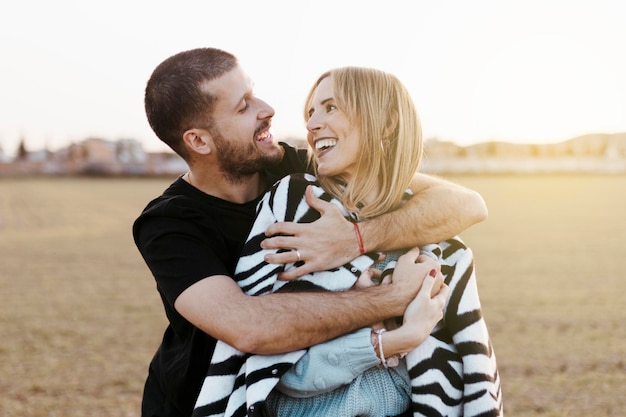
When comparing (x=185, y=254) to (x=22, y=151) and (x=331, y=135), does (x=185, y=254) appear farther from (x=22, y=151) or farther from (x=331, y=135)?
(x=22, y=151)

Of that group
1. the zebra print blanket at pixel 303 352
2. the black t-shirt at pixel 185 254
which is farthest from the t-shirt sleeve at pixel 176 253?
the zebra print blanket at pixel 303 352

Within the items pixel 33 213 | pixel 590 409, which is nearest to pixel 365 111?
pixel 590 409

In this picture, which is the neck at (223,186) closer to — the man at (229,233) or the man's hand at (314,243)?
the man at (229,233)

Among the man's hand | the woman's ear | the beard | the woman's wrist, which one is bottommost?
the woman's wrist

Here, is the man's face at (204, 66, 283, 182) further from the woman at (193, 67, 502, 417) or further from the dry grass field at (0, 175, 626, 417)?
the dry grass field at (0, 175, 626, 417)

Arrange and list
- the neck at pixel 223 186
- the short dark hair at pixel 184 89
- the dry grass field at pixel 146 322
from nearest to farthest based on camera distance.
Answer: the short dark hair at pixel 184 89
the neck at pixel 223 186
the dry grass field at pixel 146 322

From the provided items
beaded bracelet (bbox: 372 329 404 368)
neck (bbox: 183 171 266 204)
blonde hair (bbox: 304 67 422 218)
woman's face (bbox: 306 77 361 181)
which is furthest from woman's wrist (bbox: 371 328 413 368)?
neck (bbox: 183 171 266 204)

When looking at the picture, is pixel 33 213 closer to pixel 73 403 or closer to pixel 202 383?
pixel 73 403

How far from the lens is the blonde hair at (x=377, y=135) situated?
8.50 ft

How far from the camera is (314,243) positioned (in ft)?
7.92

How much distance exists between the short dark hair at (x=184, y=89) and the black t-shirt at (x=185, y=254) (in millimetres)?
276

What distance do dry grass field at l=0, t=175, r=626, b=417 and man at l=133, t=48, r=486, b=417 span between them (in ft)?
12.7

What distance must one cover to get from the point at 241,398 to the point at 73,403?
4551mm

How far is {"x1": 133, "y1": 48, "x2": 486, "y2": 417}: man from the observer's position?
2.33 meters
